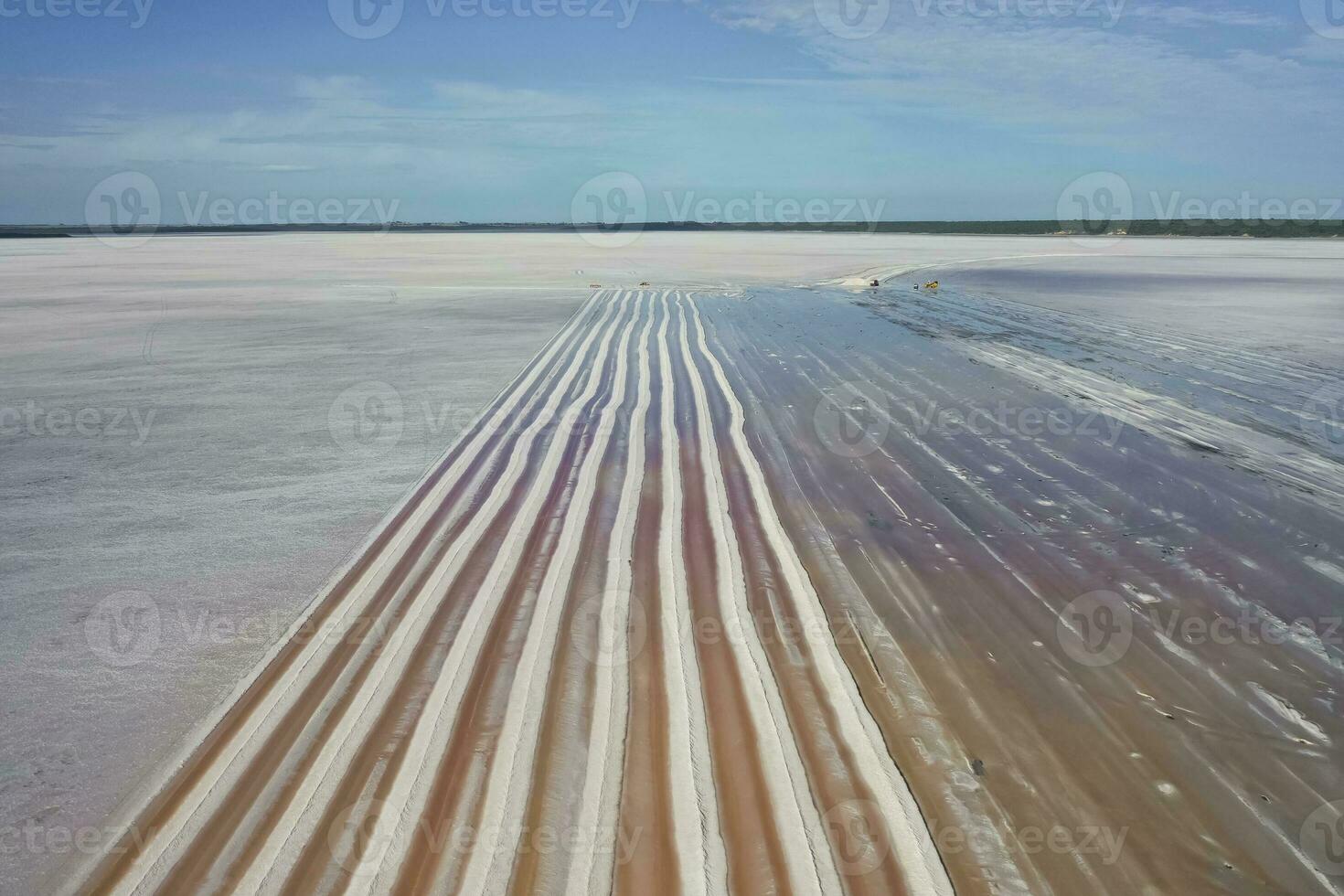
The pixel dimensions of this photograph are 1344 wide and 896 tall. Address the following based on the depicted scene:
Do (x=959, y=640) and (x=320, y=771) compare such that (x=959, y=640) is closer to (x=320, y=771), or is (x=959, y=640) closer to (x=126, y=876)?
(x=320, y=771)

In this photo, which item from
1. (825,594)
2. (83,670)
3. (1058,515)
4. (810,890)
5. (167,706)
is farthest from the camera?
(1058,515)

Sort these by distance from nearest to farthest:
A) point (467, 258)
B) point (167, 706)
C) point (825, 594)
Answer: point (167, 706) < point (825, 594) < point (467, 258)

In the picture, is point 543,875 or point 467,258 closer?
point 543,875

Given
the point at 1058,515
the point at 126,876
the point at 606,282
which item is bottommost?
the point at 126,876

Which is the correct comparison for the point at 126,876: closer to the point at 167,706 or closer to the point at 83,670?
the point at 167,706

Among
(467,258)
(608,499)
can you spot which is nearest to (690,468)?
(608,499)

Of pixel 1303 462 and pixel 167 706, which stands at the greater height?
pixel 1303 462

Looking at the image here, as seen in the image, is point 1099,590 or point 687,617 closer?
point 687,617
